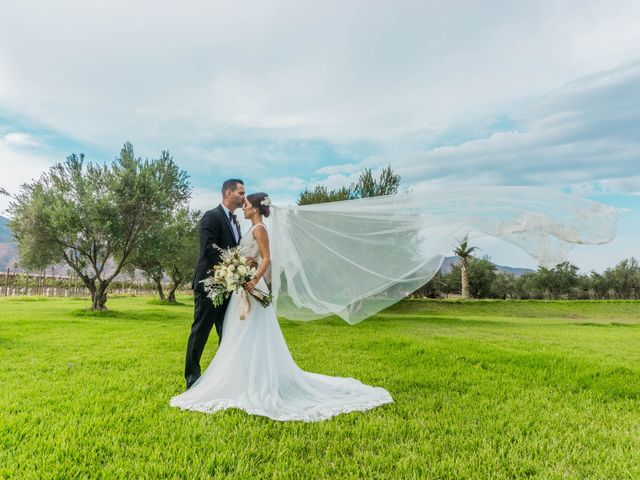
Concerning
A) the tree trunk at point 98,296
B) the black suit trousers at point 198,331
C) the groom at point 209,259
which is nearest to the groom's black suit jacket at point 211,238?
the groom at point 209,259

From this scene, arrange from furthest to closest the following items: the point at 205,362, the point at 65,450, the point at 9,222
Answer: the point at 9,222 < the point at 205,362 < the point at 65,450

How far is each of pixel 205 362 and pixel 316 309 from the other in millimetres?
3479

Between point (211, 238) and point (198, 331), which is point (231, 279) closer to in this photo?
point (211, 238)

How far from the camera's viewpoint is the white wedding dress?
499cm

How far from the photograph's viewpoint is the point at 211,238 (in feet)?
19.6

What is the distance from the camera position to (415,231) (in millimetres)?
6090

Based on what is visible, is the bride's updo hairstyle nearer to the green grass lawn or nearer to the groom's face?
the groom's face

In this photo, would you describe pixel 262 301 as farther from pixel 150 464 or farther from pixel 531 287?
pixel 531 287

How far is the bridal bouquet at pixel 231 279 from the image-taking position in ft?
17.7

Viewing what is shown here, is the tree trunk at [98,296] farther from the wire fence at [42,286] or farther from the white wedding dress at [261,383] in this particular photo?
the wire fence at [42,286]

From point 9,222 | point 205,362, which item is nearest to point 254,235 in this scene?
point 205,362

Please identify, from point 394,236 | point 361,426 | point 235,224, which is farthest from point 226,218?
point 361,426

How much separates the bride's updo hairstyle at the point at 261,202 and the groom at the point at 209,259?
0.85 feet

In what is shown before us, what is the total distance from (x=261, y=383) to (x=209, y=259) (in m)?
1.94
